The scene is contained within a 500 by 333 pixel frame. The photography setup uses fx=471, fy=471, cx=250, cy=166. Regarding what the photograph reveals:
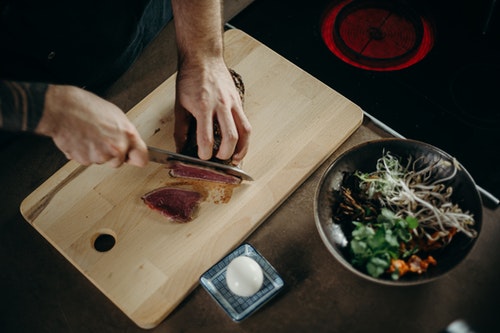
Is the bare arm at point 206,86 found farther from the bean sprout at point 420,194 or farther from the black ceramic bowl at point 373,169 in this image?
the bean sprout at point 420,194

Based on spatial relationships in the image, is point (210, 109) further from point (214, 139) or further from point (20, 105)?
point (20, 105)

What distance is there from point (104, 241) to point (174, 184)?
1.23 ft

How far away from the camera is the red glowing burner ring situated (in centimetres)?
230

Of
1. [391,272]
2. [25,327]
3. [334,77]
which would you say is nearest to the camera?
[391,272]

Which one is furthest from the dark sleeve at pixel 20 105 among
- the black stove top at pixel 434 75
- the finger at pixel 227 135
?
the black stove top at pixel 434 75

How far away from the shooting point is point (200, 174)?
79.4 inches

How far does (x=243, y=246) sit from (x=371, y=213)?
0.50 meters

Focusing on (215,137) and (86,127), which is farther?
Result: (215,137)

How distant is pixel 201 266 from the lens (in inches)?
72.1

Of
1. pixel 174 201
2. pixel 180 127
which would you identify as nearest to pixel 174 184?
pixel 174 201

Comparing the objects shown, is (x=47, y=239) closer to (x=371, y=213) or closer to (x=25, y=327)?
(x=25, y=327)

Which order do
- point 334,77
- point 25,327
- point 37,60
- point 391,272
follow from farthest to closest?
point 334,77, point 37,60, point 25,327, point 391,272

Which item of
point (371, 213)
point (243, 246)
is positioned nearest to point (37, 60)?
point (243, 246)

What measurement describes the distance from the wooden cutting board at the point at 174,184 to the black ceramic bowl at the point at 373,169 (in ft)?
0.67
